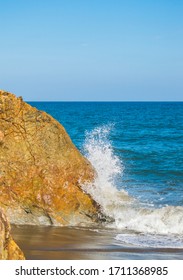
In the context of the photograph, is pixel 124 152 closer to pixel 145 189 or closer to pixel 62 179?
pixel 145 189

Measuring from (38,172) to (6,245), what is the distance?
5161mm

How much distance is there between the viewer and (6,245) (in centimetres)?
514

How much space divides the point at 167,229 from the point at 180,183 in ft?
21.3

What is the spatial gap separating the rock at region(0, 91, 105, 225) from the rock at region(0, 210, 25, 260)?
4799 millimetres

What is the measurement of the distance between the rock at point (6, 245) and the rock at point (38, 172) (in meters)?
4.80

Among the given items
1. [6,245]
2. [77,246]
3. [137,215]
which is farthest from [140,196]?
[6,245]

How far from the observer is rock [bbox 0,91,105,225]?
10172mm

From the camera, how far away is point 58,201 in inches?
406

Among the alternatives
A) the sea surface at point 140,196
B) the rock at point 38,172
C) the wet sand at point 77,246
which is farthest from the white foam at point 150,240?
the rock at point 38,172

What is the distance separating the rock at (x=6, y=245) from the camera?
16.4 ft

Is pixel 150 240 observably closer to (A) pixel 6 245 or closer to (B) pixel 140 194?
(A) pixel 6 245

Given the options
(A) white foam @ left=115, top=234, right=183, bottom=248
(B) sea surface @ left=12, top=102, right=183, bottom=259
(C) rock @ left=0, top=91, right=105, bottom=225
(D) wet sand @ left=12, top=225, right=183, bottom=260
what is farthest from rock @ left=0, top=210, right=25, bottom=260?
(C) rock @ left=0, top=91, right=105, bottom=225

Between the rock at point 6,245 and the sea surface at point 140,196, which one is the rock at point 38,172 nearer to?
the sea surface at point 140,196
